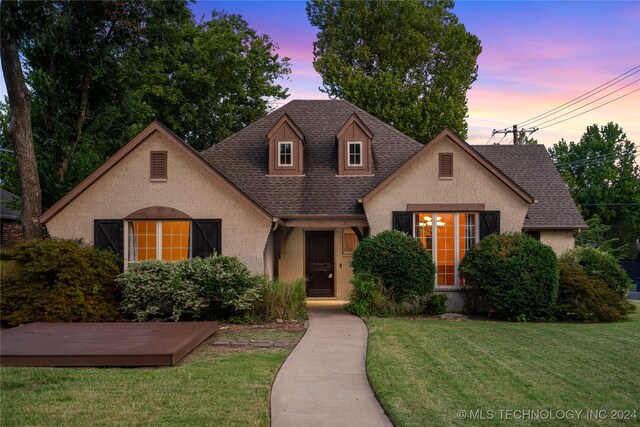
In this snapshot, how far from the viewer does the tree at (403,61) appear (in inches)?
1315

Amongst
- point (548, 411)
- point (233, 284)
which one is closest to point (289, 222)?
point (233, 284)

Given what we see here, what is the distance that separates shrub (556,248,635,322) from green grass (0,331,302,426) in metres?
10.1

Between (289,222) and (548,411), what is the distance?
1266 centimetres

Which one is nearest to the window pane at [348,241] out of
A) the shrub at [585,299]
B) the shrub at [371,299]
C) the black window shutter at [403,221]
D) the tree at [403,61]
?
the black window shutter at [403,221]

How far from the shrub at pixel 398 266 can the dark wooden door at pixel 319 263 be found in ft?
11.8

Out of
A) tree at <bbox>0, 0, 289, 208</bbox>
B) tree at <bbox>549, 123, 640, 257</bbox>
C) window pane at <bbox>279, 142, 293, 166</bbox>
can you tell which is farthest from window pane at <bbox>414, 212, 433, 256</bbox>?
tree at <bbox>549, 123, 640, 257</bbox>

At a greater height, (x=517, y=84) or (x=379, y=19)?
(x=379, y=19)

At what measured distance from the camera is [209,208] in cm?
1711

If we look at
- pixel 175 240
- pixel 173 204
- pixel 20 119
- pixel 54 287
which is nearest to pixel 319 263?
pixel 175 240

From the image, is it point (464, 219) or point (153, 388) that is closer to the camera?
point (153, 388)

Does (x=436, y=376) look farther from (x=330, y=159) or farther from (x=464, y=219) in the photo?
(x=330, y=159)

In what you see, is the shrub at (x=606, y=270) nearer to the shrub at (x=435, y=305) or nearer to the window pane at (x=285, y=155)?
the shrub at (x=435, y=305)

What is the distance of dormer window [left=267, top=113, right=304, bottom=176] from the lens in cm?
2017

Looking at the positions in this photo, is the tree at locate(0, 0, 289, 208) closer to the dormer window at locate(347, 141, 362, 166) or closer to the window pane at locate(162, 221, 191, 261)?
the window pane at locate(162, 221, 191, 261)
